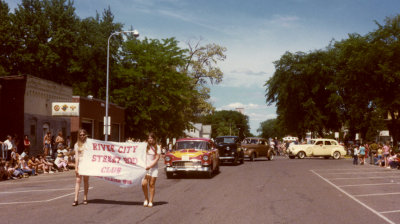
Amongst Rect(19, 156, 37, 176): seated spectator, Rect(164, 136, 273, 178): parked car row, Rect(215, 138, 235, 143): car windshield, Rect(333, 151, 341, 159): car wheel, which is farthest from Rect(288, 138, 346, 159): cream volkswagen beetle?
Rect(19, 156, 37, 176): seated spectator

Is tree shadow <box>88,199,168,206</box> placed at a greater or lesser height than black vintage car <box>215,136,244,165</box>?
lesser

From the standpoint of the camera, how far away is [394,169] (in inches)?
1163

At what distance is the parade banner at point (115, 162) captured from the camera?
12.7m

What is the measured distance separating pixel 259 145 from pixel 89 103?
47.3 ft

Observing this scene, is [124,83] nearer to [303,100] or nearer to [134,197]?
[303,100]

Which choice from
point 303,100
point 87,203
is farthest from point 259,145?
point 87,203

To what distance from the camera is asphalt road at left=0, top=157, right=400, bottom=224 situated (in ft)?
34.7

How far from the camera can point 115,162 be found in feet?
43.0

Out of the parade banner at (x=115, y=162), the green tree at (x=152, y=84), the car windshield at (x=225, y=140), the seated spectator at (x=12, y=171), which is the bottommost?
the seated spectator at (x=12, y=171)

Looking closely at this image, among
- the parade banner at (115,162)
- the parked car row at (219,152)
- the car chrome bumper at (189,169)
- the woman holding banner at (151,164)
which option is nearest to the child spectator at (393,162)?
the parked car row at (219,152)

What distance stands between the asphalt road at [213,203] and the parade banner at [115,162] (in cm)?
67

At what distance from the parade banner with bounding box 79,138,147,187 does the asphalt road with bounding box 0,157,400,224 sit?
2.20 feet

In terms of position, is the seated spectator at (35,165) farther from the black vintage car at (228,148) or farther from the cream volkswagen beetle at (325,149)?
the cream volkswagen beetle at (325,149)

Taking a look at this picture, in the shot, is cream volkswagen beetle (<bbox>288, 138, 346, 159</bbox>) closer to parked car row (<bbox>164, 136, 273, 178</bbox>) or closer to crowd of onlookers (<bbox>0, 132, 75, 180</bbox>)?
parked car row (<bbox>164, 136, 273, 178</bbox>)
